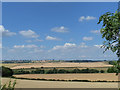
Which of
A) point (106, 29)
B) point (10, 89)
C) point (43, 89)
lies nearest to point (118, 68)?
Answer: point (106, 29)

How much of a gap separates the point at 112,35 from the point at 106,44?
38 cm

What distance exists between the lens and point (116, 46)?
19.0 ft

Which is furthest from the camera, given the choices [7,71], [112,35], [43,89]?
[7,71]

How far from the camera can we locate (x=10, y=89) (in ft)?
24.8

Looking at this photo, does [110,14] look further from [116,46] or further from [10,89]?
[10,89]

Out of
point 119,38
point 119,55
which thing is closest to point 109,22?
point 119,38

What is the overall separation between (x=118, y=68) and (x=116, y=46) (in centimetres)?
77

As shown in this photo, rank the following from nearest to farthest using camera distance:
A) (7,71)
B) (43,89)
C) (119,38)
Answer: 1. (119,38)
2. (43,89)
3. (7,71)

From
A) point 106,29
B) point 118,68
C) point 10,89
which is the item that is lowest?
point 10,89

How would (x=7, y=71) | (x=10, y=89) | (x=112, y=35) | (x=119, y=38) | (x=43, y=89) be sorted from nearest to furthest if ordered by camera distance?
(x=119, y=38) → (x=112, y=35) → (x=10, y=89) → (x=43, y=89) → (x=7, y=71)

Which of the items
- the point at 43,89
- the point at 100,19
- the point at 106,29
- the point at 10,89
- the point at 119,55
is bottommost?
the point at 43,89

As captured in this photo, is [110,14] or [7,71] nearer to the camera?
[110,14]

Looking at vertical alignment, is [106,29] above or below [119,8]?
below

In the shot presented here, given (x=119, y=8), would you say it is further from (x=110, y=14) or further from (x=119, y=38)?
(x=119, y=38)
